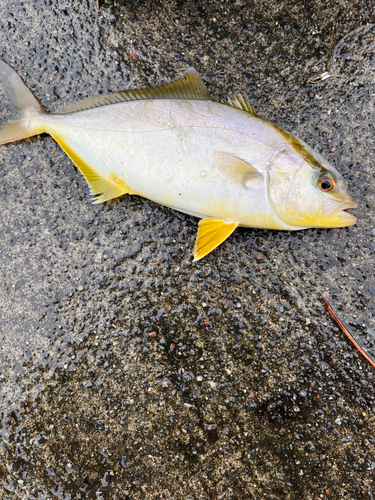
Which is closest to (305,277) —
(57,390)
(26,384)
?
(57,390)

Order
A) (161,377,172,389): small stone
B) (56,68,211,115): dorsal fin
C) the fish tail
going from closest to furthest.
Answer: (56,68,211,115): dorsal fin, (161,377,172,389): small stone, the fish tail

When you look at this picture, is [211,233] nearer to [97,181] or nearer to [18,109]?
[97,181]

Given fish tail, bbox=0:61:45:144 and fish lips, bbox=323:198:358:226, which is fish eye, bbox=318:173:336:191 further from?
fish tail, bbox=0:61:45:144

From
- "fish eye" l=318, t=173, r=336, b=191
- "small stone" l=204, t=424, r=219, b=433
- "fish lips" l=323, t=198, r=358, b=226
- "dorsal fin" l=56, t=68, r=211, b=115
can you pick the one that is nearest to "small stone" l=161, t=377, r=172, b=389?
"small stone" l=204, t=424, r=219, b=433

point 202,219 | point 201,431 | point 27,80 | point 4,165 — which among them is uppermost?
point 27,80

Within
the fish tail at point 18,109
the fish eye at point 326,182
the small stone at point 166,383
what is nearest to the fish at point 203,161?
the fish eye at point 326,182

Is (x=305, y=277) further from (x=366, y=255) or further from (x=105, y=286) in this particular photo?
(x=105, y=286)

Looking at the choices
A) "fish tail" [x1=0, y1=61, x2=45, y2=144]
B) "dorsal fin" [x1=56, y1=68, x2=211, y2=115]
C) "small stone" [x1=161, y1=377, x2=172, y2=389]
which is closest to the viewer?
"dorsal fin" [x1=56, y1=68, x2=211, y2=115]
